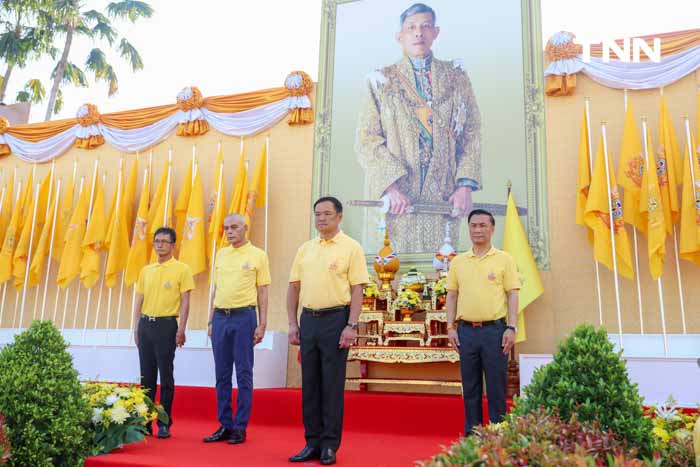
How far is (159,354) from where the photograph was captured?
364 centimetres

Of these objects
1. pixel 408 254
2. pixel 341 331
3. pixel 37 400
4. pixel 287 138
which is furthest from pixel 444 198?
pixel 37 400

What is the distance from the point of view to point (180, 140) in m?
6.71

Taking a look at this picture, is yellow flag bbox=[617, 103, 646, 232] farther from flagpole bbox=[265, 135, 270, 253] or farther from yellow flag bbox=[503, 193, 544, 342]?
flagpole bbox=[265, 135, 270, 253]

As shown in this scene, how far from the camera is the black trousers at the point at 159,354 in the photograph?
3.64 metres

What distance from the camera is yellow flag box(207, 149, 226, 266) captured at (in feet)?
19.6

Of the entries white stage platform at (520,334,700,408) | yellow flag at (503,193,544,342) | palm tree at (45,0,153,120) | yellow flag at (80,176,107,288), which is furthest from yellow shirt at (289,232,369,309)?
palm tree at (45,0,153,120)

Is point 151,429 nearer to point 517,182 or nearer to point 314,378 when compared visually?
point 314,378

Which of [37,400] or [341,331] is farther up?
[341,331]

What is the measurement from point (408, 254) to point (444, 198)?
0.59 metres

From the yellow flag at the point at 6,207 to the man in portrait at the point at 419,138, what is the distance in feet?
14.0

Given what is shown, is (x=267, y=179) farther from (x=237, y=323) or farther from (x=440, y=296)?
(x=237, y=323)

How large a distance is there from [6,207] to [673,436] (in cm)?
732

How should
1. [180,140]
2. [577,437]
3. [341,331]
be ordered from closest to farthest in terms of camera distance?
[577,437] < [341,331] < [180,140]

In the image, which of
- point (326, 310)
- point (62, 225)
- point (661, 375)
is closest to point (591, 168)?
point (661, 375)
